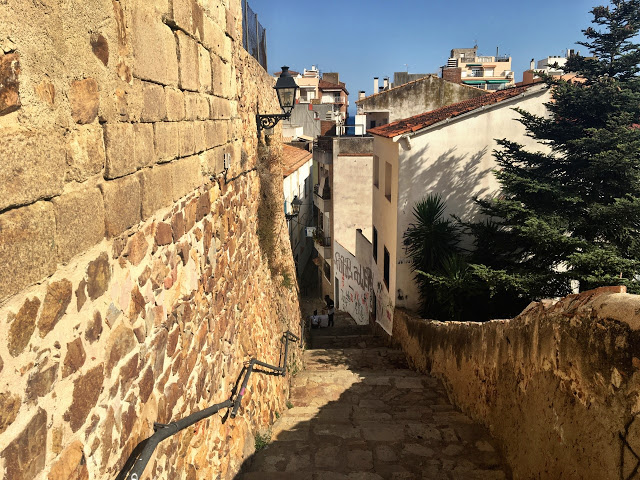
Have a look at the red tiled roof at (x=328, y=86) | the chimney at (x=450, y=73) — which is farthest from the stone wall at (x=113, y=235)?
the red tiled roof at (x=328, y=86)

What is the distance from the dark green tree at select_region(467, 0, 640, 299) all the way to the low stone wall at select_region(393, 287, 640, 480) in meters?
3.24

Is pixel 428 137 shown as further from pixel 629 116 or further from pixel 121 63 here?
pixel 121 63

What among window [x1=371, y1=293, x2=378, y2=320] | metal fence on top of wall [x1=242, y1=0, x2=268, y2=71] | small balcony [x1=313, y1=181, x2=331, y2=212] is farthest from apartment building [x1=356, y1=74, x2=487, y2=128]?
metal fence on top of wall [x1=242, y1=0, x2=268, y2=71]

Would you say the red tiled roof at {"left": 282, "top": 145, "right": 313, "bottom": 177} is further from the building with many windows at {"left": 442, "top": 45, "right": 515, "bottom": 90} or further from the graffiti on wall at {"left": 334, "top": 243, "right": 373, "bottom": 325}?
the building with many windows at {"left": 442, "top": 45, "right": 515, "bottom": 90}

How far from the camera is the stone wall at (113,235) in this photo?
1.77 meters

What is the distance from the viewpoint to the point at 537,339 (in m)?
4.48

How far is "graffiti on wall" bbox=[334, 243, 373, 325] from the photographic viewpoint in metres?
16.9

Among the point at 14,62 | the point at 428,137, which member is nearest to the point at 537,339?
the point at 14,62

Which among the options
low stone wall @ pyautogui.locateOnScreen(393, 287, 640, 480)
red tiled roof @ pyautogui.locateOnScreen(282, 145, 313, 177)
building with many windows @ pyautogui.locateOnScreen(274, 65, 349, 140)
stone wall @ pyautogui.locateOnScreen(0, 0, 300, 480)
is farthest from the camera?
building with many windows @ pyautogui.locateOnScreen(274, 65, 349, 140)

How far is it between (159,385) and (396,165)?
363 inches

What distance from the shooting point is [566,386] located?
385cm

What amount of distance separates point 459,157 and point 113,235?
9.88 metres

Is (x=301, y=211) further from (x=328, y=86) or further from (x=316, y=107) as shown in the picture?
(x=328, y=86)

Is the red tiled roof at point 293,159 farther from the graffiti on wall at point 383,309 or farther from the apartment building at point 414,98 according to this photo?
the graffiti on wall at point 383,309
